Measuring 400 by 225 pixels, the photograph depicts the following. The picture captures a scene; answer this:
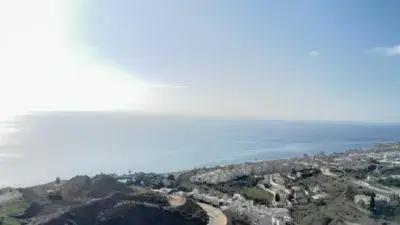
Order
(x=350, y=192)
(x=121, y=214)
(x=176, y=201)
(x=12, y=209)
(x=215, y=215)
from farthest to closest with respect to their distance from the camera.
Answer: (x=350, y=192)
(x=176, y=201)
(x=215, y=215)
(x=12, y=209)
(x=121, y=214)

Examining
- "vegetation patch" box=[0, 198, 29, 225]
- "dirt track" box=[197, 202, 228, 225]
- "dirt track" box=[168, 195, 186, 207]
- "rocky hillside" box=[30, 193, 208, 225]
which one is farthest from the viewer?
"dirt track" box=[168, 195, 186, 207]

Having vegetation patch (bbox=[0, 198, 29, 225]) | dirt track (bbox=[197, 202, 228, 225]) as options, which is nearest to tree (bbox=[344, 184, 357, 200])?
dirt track (bbox=[197, 202, 228, 225])

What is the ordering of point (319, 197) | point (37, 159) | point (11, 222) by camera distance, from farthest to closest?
1. point (37, 159)
2. point (319, 197)
3. point (11, 222)

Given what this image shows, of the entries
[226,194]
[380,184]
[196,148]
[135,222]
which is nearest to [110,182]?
[135,222]

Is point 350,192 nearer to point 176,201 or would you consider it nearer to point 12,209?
point 176,201

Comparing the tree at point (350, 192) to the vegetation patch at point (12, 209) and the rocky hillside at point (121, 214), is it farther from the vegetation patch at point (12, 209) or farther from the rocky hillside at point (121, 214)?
the vegetation patch at point (12, 209)

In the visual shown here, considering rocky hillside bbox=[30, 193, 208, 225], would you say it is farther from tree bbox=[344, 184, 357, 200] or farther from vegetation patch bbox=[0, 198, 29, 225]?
tree bbox=[344, 184, 357, 200]

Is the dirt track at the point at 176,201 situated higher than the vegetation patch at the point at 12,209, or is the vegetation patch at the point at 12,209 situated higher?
the vegetation patch at the point at 12,209

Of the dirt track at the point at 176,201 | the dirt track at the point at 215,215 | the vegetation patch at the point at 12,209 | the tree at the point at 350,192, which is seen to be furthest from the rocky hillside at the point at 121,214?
the tree at the point at 350,192

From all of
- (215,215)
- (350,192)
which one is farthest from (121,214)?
(350,192)

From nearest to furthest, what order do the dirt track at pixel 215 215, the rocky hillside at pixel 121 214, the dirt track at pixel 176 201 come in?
the rocky hillside at pixel 121 214
the dirt track at pixel 215 215
the dirt track at pixel 176 201

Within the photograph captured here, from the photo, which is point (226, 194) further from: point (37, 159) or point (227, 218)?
point (37, 159)
